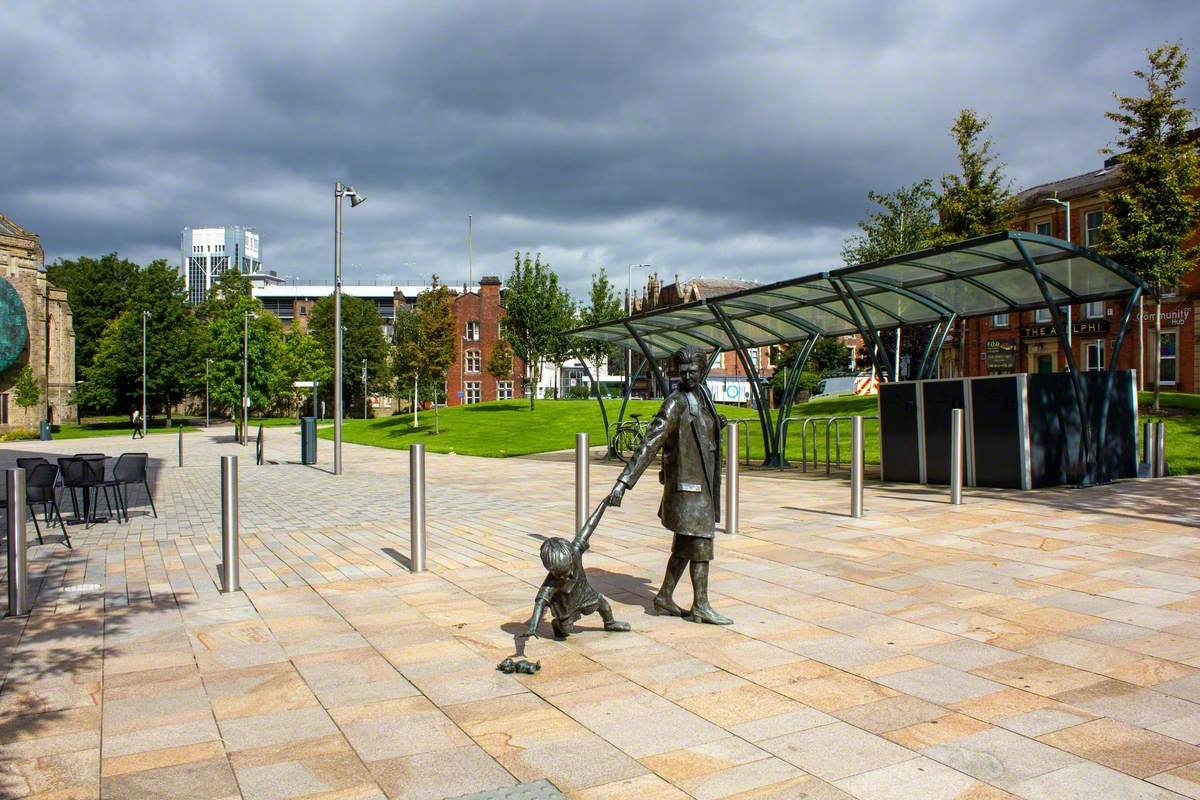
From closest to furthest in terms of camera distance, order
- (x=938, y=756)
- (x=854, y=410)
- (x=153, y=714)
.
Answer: (x=938, y=756) → (x=153, y=714) → (x=854, y=410)

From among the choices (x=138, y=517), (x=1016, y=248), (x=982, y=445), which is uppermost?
(x=1016, y=248)

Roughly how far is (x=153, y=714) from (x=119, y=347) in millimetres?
72813

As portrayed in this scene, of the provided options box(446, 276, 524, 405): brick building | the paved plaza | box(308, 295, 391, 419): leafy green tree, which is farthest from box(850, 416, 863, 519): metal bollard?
box(308, 295, 391, 419): leafy green tree

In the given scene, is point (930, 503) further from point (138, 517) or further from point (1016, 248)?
point (138, 517)

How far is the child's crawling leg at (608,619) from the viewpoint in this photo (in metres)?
5.34

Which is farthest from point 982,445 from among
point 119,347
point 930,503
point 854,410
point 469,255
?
point 469,255

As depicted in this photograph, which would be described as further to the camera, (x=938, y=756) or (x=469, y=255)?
(x=469, y=255)

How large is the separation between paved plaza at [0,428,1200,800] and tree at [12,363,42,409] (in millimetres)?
56395

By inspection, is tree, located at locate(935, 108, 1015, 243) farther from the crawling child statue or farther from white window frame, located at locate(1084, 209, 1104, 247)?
the crawling child statue

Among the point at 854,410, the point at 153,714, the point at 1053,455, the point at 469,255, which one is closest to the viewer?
the point at 153,714

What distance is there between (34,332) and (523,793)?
69883 mm

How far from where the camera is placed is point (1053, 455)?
12.9 meters

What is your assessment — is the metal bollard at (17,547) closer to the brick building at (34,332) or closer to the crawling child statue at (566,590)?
the crawling child statue at (566,590)

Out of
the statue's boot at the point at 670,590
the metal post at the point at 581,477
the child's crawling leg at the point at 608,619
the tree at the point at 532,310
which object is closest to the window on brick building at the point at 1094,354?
the tree at the point at 532,310
